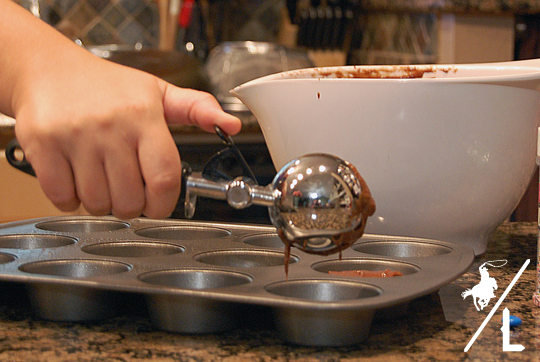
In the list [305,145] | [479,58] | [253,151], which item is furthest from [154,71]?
[305,145]

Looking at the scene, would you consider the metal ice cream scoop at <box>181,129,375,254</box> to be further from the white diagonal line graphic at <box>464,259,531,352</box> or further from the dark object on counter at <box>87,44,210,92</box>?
the dark object on counter at <box>87,44,210,92</box>

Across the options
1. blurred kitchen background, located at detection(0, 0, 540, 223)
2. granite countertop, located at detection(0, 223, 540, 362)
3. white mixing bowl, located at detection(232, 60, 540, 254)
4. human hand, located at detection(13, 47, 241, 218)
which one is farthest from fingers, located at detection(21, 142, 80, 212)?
blurred kitchen background, located at detection(0, 0, 540, 223)

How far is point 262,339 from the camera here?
1.58ft

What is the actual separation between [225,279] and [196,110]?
0.17 metres

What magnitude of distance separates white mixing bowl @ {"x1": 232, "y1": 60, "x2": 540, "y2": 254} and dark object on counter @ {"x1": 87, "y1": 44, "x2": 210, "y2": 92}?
4.06 feet

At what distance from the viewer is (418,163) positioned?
2.33 feet

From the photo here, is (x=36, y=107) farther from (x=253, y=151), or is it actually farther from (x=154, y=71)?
(x=154, y=71)

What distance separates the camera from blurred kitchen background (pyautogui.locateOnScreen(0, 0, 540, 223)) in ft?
5.31

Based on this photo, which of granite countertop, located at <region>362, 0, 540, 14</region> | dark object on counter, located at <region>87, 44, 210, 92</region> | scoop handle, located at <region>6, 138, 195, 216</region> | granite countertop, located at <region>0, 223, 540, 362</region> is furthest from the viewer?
dark object on counter, located at <region>87, 44, 210, 92</region>

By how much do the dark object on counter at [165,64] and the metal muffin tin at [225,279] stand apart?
1.26 metres

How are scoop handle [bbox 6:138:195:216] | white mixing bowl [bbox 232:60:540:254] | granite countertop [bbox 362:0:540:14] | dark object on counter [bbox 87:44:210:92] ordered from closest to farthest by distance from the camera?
scoop handle [bbox 6:138:195:216] → white mixing bowl [bbox 232:60:540:254] → granite countertop [bbox 362:0:540:14] → dark object on counter [bbox 87:44:210:92]

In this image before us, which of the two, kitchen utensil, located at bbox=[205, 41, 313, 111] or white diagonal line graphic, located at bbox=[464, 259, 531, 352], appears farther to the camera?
kitchen utensil, located at bbox=[205, 41, 313, 111]

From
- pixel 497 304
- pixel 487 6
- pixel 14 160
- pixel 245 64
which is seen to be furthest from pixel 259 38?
pixel 497 304

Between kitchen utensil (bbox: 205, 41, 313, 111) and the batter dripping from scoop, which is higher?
kitchen utensil (bbox: 205, 41, 313, 111)
